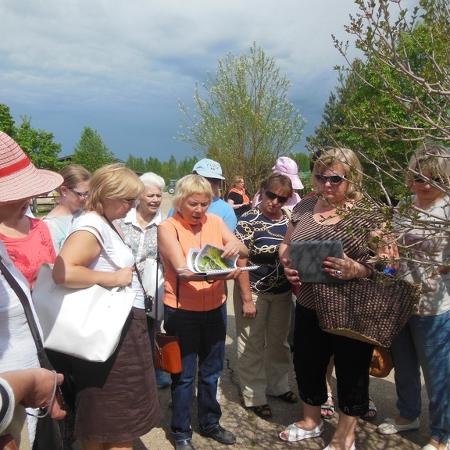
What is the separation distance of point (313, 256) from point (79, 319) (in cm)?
133

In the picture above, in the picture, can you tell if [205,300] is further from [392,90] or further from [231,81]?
[231,81]

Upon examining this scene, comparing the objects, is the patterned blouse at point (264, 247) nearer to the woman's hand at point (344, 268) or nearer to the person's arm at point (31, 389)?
the woman's hand at point (344, 268)


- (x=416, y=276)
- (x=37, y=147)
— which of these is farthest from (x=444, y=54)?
(x=37, y=147)

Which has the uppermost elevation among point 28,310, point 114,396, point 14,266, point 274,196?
point 274,196

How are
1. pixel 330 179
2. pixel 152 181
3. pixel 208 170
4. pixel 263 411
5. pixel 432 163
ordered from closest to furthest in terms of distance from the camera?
1. pixel 432 163
2. pixel 330 179
3. pixel 263 411
4. pixel 152 181
5. pixel 208 170

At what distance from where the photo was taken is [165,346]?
2732mm

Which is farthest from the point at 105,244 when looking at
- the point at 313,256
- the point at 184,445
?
the point at 184,445

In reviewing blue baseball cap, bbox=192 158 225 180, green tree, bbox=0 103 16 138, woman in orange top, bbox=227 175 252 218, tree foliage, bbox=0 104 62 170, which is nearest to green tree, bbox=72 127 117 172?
tree foliage, bbox=0 104 62 170

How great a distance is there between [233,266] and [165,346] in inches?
26.1

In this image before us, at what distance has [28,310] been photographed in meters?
1.63

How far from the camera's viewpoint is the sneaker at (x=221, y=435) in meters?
3.08

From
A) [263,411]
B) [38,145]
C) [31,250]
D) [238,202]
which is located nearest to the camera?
[31,250]

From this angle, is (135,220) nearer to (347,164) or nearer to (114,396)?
(114,396)

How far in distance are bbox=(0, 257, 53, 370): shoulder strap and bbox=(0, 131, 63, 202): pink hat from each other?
0.85 feet
